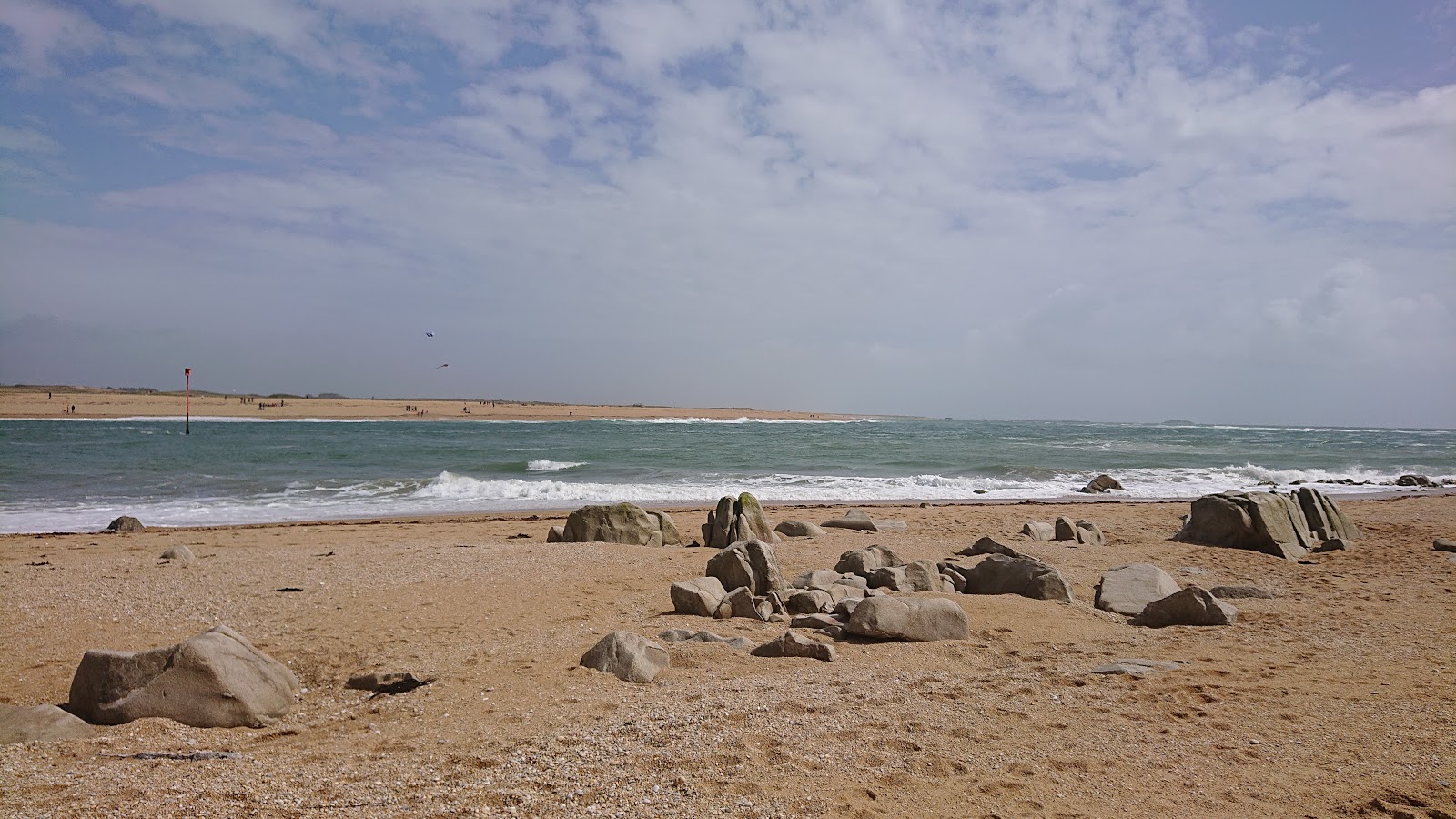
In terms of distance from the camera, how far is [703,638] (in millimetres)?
7066

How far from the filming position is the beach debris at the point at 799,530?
545 inches

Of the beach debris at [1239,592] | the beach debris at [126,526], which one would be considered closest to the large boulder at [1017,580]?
the beach debris at [1239,592]

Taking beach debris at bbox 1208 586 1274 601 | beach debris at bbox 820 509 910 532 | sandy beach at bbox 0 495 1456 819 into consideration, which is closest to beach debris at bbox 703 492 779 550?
beach debris at bbox 820 509 910 532

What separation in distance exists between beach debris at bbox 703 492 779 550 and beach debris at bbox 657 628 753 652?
5458 millimetres

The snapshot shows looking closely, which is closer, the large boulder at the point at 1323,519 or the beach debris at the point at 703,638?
the beach debris at the point at 703,638

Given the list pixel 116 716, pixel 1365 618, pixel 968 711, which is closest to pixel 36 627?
pixel 116 716

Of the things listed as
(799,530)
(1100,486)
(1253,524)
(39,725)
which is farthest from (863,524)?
(1100,486)

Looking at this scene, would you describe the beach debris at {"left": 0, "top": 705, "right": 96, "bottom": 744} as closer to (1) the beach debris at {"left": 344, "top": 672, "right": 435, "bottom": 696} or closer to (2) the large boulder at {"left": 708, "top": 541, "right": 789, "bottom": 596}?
(1) the beach debris at {"left": 344, "top": 672, "right": 435, "bottom": 696}

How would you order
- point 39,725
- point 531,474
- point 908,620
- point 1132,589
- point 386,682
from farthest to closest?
1. point 531,474
2. point 1132,589
3. point 908,620
4. point 386,682
5. point 39,725

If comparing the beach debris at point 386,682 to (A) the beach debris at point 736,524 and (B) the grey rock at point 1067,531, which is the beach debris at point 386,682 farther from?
(B) the grey rock at point 1067,531

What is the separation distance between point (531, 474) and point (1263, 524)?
21.6m

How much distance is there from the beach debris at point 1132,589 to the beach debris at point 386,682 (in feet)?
22.7

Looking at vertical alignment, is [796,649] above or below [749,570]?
below

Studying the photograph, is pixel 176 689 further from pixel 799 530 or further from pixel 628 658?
pixel 799 530
